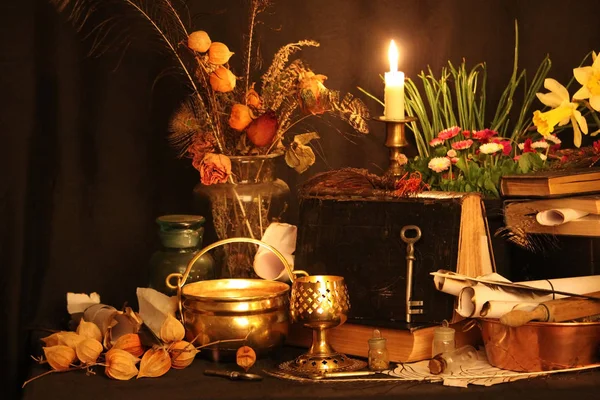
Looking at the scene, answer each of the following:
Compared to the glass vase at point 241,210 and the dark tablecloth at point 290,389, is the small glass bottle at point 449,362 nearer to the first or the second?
the dark tablecloth at point 290,389

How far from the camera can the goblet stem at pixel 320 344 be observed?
4.84ft

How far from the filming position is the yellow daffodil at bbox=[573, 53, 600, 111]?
1630 millimetres

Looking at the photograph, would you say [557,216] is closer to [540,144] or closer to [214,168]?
[540,144]

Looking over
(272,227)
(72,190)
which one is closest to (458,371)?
(272,227)

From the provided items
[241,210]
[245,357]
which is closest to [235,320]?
[245,357]

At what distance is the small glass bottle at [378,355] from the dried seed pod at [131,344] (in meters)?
0.33

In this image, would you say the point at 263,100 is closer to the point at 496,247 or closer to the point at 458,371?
the point at 496,247

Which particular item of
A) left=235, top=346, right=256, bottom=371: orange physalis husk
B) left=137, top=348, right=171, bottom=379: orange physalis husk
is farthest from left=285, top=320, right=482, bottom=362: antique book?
left=137, top=348, right=171, bottom=379: orange physalis husk

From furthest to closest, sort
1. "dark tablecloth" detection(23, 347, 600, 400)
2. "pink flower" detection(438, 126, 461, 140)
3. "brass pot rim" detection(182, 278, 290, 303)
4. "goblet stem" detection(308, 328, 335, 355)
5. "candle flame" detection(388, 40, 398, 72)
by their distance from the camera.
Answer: "pink flower" detection(438, 126, 461, 140), "candle flame" detection(388, 40, 398, 72), "brass pot rim" detection(182, 278, 290, 303), "goblet stem" detection(308, 328, 335, 355), "dark tablecloth" detection(23, 347, 600, 400)

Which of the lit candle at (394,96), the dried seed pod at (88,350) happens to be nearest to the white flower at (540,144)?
the lit candle at (394,96)

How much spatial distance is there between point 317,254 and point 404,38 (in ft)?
2.00

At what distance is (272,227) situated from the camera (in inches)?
67.6

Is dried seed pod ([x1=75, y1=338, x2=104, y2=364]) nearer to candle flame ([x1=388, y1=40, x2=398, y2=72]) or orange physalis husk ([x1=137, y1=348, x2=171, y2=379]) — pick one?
orange physalis husk ([x1=137, y1=348, x2=171, y2=379])

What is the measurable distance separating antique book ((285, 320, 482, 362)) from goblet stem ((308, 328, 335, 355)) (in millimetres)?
27
